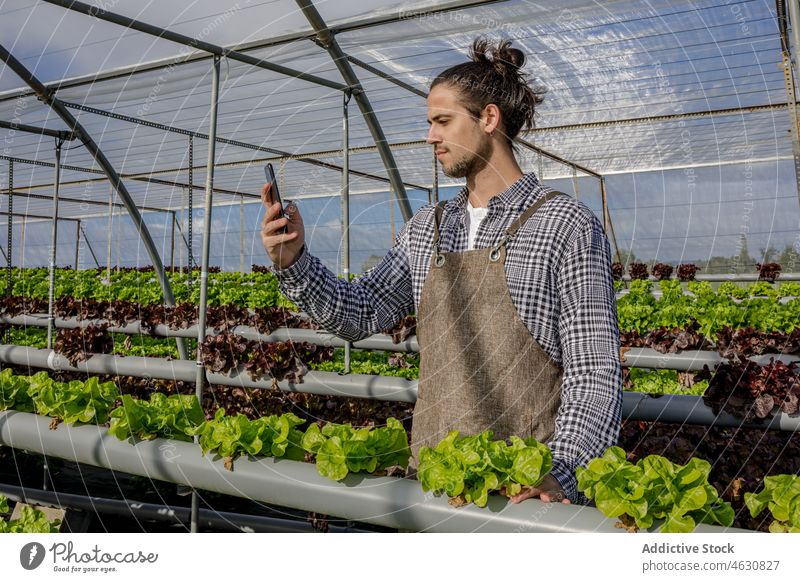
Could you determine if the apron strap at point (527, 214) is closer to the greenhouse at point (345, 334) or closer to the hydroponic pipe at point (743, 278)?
the greenhouse at point (345, 334)

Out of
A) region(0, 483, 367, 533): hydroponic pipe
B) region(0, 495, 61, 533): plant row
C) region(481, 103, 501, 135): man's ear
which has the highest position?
region(481, 103, 501, 135): man's ear

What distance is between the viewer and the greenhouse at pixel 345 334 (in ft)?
6.49

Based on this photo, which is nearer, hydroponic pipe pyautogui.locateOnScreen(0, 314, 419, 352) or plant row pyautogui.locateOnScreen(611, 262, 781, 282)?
hydroponic pipe pyautogui.locateOnScreen(0, 314, 419, 352)

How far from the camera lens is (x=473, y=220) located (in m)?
2.47

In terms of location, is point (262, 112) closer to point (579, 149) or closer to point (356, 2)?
point (356, 2)

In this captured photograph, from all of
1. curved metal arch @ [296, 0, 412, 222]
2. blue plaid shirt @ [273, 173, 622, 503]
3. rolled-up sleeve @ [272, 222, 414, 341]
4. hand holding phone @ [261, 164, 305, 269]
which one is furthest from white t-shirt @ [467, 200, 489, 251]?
curved metal arch @ [296, 0, 412, 222]

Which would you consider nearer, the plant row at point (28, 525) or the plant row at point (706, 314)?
the plant row at point (28, 525)

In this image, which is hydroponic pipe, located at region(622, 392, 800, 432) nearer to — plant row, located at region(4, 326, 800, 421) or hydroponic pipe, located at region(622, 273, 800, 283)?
plant row, located at region(4, 326, 800, 421)

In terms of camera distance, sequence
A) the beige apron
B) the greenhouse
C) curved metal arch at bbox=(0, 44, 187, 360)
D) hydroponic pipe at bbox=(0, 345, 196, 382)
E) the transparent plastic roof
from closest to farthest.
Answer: the greenhouse, the beige apron, hydroponic pipe at bbox=(0, 345, 196, 382), the transparent plastic roof, curved metal arch at bbox=(0, 44, 187, 360)

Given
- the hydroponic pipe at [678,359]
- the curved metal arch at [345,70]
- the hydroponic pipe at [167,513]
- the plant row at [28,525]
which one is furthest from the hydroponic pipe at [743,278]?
the plant row at [28,525]

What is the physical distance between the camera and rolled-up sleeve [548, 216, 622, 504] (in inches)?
73.0

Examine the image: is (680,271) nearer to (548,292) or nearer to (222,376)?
(222,376)

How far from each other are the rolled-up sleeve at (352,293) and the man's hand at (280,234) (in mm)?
46

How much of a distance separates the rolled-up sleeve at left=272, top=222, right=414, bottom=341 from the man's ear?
556mm
